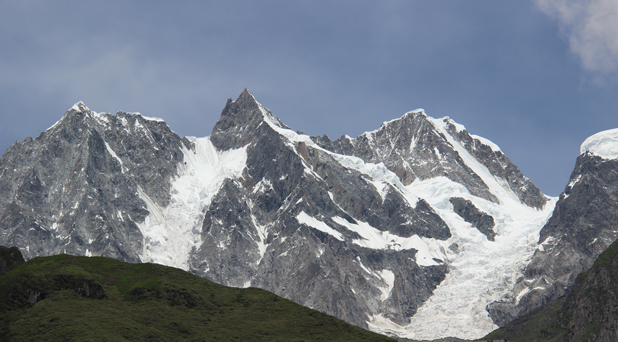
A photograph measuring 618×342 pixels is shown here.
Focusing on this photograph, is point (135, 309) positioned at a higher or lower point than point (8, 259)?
lower

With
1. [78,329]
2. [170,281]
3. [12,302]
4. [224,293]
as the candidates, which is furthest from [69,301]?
[224,293]

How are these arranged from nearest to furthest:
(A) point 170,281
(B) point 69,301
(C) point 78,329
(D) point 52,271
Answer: (C) point 78,329
(B) point 69,301
(D) point 52,271
(A) point 170,281

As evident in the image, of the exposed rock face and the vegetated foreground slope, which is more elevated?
the exposed rock face

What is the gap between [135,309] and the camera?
536ft

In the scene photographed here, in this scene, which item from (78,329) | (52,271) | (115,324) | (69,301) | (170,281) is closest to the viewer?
(78,329)

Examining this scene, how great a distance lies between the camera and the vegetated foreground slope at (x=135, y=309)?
14288 cm

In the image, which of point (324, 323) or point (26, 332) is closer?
point (26, 332)

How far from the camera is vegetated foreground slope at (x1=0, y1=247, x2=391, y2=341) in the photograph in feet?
469

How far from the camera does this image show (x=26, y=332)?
454 ft

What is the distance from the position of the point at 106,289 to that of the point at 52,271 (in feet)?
42.5

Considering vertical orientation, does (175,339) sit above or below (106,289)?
below

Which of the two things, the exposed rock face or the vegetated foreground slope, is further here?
the exposed rock face

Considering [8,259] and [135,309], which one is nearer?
[135,309]

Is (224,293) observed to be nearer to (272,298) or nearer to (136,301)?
(272,298)
